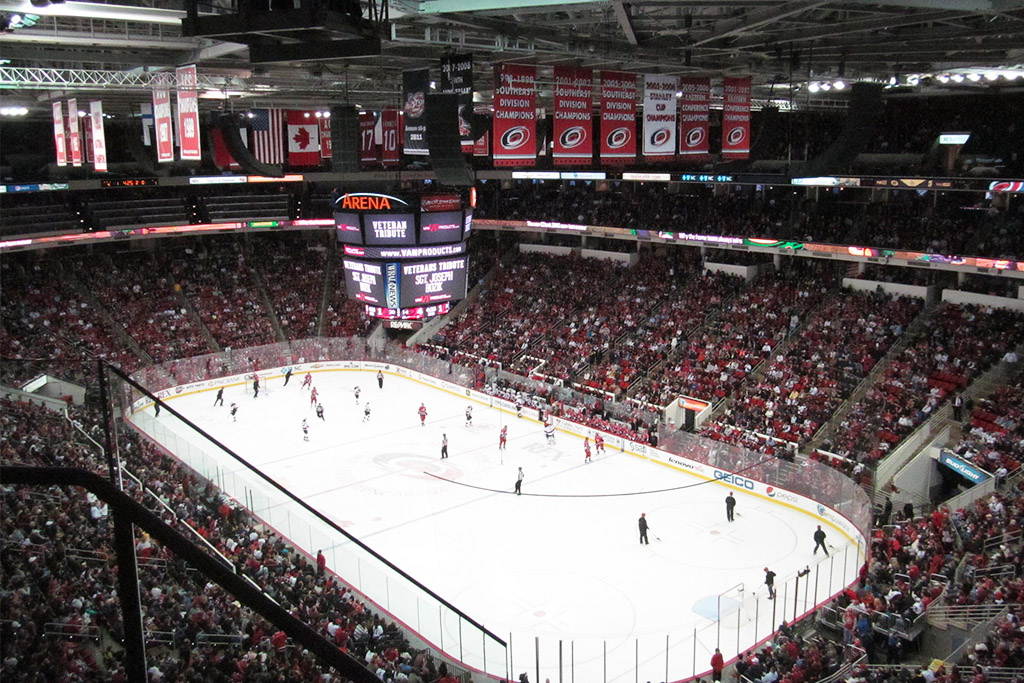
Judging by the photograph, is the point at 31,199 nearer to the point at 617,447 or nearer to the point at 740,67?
the point at 617,447

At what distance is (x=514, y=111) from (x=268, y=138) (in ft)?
48.6

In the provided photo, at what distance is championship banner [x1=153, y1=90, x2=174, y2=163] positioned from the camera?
20.1 meters

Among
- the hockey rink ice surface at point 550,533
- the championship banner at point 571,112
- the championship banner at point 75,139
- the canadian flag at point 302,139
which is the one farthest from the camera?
the canadian flag at point 302,139

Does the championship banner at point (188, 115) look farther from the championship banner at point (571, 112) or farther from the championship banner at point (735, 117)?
the championship banner at point (735, 117)

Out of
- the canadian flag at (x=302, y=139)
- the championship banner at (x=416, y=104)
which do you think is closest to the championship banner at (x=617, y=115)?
the championship banner at (x=416, y=104)

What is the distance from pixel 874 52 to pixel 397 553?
55.2 feet

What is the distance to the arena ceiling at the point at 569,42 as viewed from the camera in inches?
580

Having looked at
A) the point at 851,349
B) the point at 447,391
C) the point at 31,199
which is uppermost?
the point at 31,199

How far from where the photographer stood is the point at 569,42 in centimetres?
2000

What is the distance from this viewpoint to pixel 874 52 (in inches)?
870

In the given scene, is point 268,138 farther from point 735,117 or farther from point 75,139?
A: point 735,117

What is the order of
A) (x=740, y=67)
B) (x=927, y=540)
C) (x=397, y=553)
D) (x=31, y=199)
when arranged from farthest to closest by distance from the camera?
(x=31, y=199) < (x=740, y=67) < (x=397, y=553) < (x=927, y=540)

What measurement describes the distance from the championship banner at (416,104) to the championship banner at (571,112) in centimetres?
288

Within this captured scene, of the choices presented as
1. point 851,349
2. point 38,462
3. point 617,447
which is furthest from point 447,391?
point 38,462
